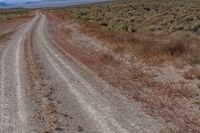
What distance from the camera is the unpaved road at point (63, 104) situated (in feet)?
30.2

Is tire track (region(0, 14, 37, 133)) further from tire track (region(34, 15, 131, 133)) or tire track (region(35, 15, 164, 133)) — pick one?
tire track (region(34, 15, 131, 133))

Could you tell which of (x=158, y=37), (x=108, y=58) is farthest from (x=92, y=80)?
(x=158, y=37)

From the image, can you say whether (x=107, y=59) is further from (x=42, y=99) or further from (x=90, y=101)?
(x=90, y=101)

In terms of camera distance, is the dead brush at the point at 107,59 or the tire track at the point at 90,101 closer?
the tire track at the point at 90,101

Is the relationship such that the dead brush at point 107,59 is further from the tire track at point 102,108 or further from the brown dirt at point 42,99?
the brown dirt at point 42,99

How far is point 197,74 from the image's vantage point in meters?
14.9

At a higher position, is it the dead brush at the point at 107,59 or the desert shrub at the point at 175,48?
the desert shrub at the point at 175,48

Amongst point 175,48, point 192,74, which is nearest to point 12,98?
point 192,74

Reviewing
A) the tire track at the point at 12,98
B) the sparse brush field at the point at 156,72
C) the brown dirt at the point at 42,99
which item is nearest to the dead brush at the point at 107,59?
the sparse brush field at the point at 156,72

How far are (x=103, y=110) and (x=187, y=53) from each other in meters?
9.81

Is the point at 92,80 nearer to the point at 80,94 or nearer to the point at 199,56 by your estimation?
the point at 80,94

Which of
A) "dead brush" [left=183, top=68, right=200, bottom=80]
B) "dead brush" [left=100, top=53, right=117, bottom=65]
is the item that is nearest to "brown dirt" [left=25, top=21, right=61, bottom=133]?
"dead brush" [left=100, top=53, right=117, bottom=65]

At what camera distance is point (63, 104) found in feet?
37.5

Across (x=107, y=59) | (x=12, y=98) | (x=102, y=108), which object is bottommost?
(x=107, y=59)
